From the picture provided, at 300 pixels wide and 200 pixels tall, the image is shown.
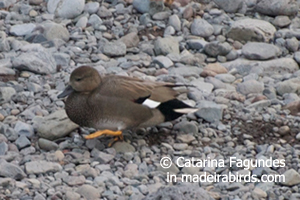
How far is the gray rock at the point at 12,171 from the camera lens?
20.1 ft

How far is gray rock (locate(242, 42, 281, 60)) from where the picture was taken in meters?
8.76

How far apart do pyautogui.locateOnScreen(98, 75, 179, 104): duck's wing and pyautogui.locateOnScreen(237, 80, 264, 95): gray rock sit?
1112 millimetres

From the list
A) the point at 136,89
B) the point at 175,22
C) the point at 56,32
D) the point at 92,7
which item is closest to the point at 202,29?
the point at 175,22

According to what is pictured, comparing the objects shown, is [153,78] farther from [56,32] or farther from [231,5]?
[231,5]

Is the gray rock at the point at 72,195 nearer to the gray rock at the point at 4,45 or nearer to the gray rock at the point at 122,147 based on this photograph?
the gray rock at the point at 122,147

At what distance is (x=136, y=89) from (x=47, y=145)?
857 mm

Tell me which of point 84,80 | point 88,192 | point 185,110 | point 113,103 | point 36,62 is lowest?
point 36,62

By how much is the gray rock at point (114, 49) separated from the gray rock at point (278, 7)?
1.95m

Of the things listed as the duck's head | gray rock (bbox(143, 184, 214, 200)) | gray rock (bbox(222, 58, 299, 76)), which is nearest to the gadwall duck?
the duck's head

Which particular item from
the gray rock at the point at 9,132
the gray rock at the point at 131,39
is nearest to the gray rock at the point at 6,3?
the gray rock at the point at 131,39

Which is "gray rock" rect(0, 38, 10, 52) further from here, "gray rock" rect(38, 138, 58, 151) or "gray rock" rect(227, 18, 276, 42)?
"gray rock" rect(227, 18, 276, 42)

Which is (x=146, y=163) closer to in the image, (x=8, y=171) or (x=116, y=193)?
(x=116, y=193)

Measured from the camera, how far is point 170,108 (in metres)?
7.00

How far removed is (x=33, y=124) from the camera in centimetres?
708
